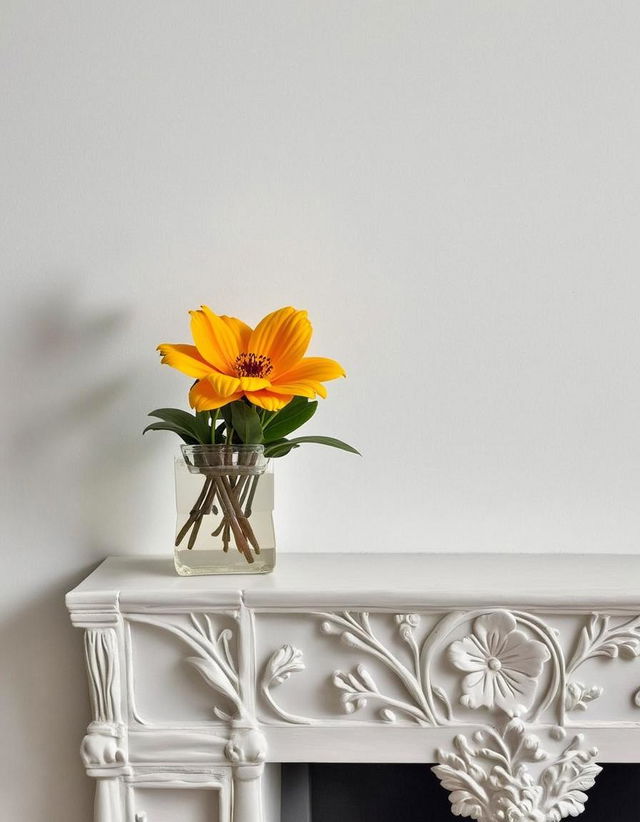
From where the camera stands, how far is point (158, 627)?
901 mm

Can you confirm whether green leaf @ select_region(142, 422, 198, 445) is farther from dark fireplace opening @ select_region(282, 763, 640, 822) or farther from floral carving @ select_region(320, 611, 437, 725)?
dark fireplace opening @ select_region(282, 763, 640, 822)

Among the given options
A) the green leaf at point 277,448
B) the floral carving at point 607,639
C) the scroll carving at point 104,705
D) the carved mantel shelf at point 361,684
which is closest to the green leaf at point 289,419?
the green leaf at point 277,448

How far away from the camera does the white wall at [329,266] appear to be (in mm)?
1033

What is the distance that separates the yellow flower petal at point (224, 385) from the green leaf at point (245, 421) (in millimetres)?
37

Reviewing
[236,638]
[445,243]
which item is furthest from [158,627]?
[445,243]

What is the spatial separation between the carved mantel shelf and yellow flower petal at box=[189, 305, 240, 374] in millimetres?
241

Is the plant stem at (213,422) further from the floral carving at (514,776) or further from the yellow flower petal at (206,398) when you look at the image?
the floral carving at (514,776)

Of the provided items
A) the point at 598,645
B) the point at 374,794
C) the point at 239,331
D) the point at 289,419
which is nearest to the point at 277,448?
the point at 289,419

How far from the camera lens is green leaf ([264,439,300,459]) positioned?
959mm

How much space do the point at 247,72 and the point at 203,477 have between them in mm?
504

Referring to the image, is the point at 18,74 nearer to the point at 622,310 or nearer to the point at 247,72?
the point at 247,72

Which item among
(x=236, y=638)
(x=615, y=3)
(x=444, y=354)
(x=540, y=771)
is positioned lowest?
(x=540, y=771)

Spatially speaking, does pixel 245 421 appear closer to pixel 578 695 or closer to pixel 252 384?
pixel 252 384

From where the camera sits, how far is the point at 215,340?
3.09 feet
